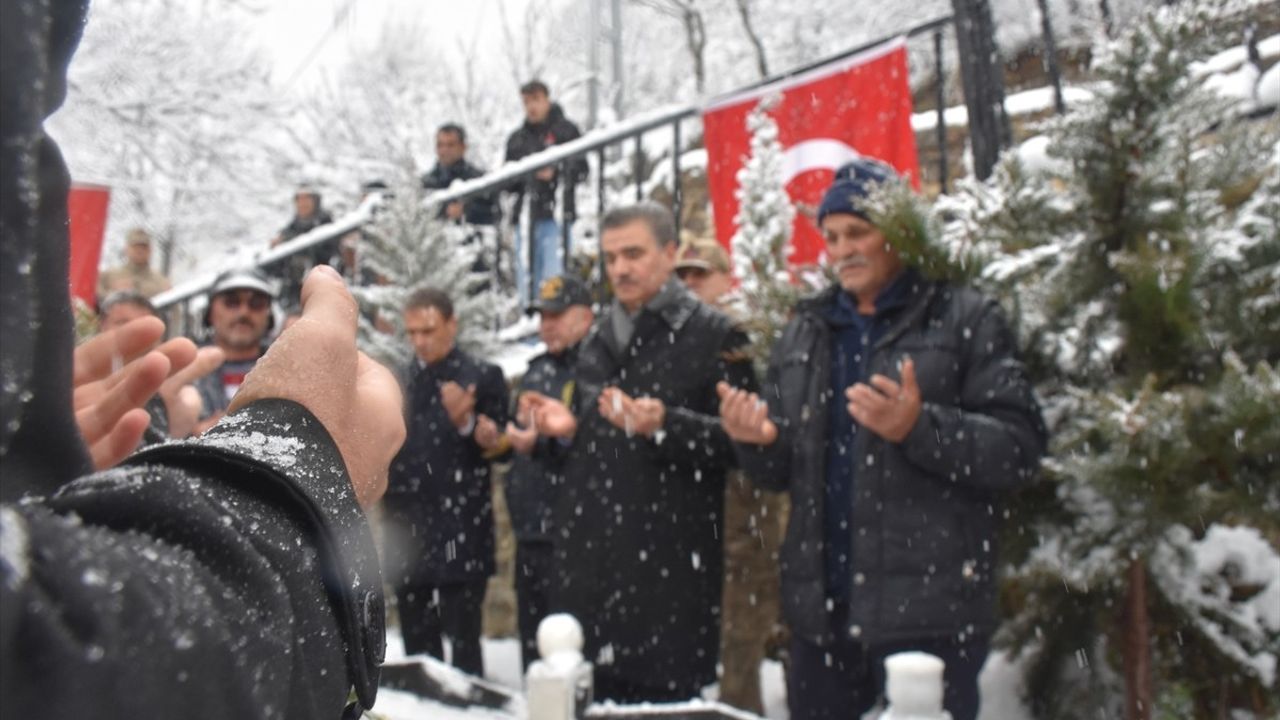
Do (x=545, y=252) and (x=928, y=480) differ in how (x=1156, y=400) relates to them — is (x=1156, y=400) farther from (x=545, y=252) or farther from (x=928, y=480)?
(x=545, y=252)

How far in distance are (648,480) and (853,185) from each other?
1202 millimetres

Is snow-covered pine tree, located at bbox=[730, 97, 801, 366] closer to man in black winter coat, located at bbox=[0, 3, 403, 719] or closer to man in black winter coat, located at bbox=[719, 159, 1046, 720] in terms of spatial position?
man in black winter coat, located at bbox=[719, 159, 1046, 720]

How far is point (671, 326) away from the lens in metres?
3.83

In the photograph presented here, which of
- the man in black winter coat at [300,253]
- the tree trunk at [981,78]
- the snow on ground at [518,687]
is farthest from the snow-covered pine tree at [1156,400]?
the man in black winter coat at [300,253]

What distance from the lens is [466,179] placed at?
784cm

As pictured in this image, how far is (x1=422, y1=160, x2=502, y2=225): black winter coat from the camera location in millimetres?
7590

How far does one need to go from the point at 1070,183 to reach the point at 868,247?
60 cm

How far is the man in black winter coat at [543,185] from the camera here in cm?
661

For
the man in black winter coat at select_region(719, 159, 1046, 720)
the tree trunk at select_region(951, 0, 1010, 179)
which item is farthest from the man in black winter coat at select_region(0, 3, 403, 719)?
the tree trunk at select_region(951, 0, 1010, 179)

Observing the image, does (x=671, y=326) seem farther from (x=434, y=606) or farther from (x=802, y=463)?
(x=434, y=606)

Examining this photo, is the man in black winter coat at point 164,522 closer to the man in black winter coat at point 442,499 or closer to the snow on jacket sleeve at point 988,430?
the snow on jacket sleeve at point 988,430

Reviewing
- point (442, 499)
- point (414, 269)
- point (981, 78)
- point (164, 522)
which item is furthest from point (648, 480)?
point (164, 522)

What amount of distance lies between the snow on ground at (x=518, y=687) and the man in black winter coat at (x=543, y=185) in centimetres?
230

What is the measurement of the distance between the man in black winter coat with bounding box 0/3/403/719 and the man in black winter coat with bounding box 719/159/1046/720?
6.99 feet
